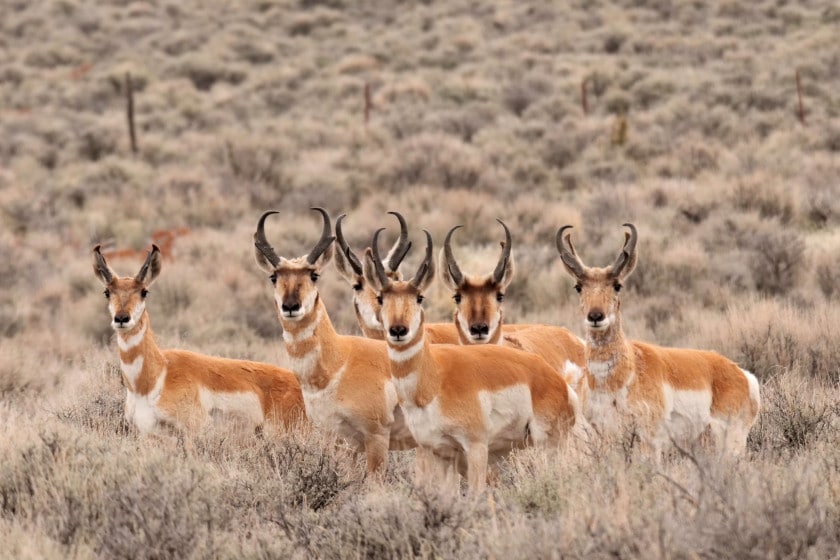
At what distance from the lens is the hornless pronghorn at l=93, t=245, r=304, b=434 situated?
25.9ft

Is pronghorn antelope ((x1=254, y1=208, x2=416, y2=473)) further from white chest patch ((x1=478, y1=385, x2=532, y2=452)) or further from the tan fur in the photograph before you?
the tan fur

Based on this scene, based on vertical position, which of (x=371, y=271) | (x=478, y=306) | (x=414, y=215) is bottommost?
(x=414, y=215)

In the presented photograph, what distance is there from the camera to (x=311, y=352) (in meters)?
7.47

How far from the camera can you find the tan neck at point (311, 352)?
746 cm

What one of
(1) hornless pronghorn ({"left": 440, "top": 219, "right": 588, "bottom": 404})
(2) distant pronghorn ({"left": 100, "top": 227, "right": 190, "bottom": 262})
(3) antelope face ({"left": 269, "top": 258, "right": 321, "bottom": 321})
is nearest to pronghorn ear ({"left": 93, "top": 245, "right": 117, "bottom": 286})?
(3) antelope face ({"left": 269, "top": 258, "right": 321, "bottom": 321})

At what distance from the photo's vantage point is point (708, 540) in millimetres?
4387

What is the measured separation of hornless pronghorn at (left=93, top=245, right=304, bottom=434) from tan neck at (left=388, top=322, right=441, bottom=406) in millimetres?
1722

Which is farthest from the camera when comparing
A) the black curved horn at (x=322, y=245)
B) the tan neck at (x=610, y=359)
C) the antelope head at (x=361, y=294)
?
the antelope head at (x=361, y=294)

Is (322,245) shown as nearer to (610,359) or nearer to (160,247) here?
(610,359)

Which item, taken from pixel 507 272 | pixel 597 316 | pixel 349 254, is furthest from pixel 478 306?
pixel 597 316

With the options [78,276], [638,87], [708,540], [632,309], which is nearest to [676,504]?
[708,540]

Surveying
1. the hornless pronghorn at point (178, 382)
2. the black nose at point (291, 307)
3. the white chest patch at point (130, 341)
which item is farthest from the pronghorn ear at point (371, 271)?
the white chest patch at point (130, 341)

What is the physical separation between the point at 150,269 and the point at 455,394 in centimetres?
303

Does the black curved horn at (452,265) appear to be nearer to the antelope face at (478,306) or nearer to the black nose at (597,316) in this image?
the antelope face at (478,306)
